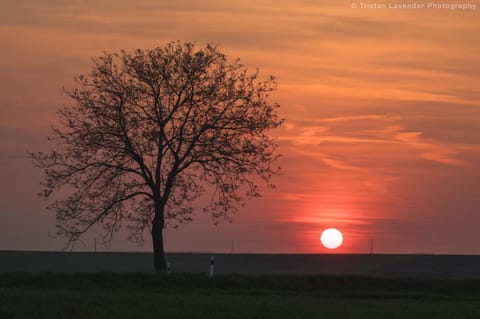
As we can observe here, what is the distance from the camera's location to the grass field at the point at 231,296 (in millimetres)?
29969

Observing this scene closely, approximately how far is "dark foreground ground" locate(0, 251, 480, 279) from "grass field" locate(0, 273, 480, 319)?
16.9 m

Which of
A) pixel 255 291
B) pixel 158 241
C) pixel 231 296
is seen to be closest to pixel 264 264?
pixel 158 241

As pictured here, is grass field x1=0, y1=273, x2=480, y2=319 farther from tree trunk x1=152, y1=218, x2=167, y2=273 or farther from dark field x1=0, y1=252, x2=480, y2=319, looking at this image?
tree trunk x1=152, y1=218, x2=167, y2=273

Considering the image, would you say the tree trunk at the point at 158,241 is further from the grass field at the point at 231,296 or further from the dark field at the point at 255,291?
the grass field at the point at 231,296

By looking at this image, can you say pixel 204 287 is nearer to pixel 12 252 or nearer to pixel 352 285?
pixel 352 285

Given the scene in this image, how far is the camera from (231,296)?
3834 cm

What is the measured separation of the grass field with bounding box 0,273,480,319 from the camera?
1180 inches

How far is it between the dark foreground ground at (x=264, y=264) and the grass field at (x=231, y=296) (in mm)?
16894

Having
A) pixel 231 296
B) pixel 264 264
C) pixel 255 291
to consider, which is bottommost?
pixel 231 296

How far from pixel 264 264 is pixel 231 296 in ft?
109

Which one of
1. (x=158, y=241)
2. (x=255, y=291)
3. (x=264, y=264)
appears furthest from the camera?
(x=264, y=264)

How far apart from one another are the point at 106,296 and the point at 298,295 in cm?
935

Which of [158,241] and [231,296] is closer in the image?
[231,296]

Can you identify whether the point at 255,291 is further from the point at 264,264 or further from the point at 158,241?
the point at 264,264
